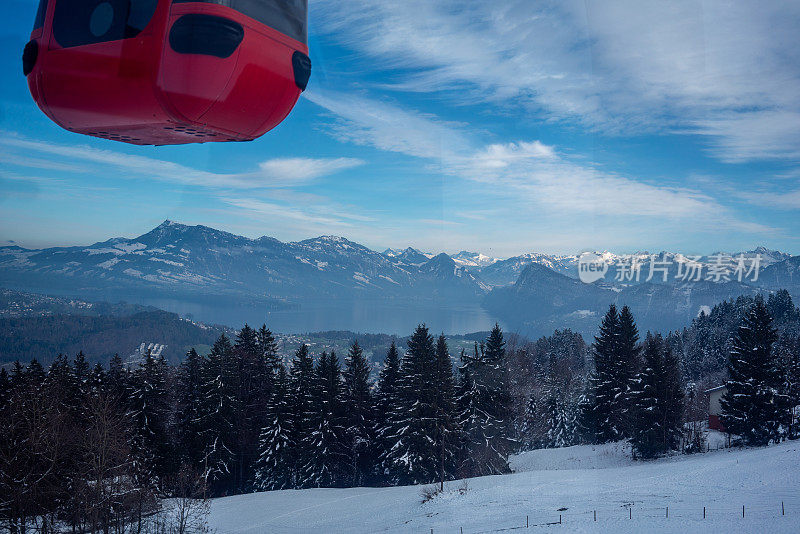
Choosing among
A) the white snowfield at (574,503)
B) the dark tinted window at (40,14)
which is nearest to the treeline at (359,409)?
the white snowfield at (574,503)

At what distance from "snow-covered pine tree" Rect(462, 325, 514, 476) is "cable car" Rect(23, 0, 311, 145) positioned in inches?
1132

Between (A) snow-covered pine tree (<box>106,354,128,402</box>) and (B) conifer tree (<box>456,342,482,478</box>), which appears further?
(B) conifer tree (<box>456,342,482,478</box>)

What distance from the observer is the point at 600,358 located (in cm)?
3644

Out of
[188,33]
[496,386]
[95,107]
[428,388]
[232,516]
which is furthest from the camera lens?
[496,386]

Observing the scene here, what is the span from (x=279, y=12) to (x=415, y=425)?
27.5 metres

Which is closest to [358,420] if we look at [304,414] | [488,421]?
[304,414]

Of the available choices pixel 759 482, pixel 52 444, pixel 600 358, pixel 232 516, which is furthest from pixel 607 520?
pixel 600 358

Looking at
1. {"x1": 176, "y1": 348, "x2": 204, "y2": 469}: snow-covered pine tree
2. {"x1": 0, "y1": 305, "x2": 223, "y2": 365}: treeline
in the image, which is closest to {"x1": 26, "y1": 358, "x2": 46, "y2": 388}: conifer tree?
{"x1": 176, "y1": 348, "x2": 204, "y2": 469}: snow-covered pine tree

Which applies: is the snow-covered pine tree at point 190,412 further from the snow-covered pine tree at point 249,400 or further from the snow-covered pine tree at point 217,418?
the snow-covered pine tree at point 249,400

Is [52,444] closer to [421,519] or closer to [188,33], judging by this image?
[421,519]

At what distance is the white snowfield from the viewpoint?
1479 cm

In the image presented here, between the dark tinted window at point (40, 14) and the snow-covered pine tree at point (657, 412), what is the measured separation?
3420 centimetres

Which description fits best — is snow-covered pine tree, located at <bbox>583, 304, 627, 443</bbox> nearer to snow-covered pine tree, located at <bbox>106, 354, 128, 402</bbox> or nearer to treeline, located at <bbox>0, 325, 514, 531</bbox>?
treeline, located at <bbox>0, 325, 514, 531</bbox>

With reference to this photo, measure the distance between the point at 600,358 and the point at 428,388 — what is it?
16432 millimetres
